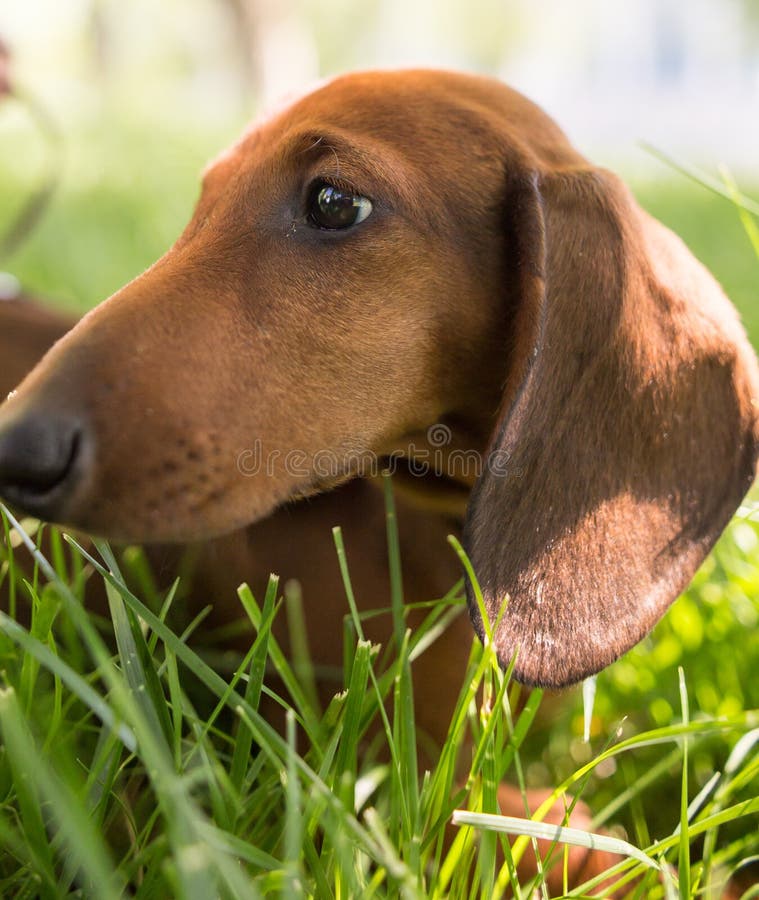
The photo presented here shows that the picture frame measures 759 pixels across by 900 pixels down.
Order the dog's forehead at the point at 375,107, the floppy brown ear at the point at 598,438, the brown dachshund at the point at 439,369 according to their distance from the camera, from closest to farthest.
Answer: the brown dachshund at the point at 439,369 < the floppy brown ear at the point at 598,438 < the dog's forehead at the point at 375,107

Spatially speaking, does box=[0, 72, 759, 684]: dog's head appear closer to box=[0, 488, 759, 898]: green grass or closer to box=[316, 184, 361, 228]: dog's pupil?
box=[316, 184, 361, 228]: dog's pupil

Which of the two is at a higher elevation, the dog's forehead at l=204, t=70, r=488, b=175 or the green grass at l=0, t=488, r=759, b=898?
the dog's forehead at l=204, t=70, r=488, b=175

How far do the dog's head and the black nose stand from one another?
105 mm

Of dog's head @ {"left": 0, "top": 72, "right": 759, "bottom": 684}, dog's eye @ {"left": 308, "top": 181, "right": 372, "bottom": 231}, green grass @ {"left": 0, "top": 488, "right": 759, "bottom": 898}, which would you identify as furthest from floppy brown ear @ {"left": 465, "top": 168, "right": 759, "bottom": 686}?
dog's eye @ {"left": 308, "top": 181, "right": 372, "bottom": 231}

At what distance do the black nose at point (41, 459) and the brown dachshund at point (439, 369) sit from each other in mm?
27

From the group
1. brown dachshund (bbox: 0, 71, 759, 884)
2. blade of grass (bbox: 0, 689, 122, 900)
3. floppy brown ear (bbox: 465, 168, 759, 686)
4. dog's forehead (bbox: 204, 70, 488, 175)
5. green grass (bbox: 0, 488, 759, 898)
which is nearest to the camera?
blade of grass (bbox: 0, 689, 122, 900)

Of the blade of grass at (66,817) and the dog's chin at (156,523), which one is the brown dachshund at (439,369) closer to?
the dog's chin at (156,523)

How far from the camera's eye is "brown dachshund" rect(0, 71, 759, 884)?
1.35 m

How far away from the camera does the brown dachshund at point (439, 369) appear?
1.35 m

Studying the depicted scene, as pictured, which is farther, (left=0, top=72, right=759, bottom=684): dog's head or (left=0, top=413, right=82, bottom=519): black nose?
(left=0, top=72, right=759, bottom=684): dog's head

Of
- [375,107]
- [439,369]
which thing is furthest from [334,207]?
[439,369]

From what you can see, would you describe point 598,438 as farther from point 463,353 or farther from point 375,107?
point 375,107

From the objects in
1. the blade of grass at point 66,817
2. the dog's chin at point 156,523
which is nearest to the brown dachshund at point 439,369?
the dog's chin at point 156,523

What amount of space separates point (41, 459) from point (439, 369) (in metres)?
0.66
